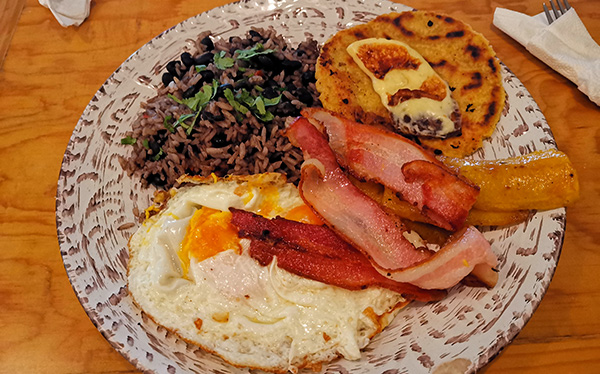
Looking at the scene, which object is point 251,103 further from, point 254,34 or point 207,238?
point 207,238

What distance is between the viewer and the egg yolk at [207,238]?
2625 millimetres

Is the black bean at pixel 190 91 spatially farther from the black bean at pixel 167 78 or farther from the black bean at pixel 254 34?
the black bean at pixel 254 34

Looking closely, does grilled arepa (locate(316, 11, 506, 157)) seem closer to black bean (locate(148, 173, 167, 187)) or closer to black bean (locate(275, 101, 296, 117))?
black bean (locate(275, 101, 296, 117))

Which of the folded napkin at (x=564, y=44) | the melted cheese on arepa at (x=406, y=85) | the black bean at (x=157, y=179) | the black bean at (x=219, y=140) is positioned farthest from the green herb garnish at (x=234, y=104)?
the folded napkin at (x=564, y=44)

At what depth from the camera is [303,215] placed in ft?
9.32

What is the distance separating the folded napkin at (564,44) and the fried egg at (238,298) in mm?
2606

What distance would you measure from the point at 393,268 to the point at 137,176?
1.91m

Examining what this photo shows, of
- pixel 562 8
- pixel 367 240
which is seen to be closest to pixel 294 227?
pixel 367 240

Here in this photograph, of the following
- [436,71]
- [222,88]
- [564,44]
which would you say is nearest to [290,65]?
[222,88]

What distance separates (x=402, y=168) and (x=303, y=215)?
2.25ft

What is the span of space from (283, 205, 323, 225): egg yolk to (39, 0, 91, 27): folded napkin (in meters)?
3.16

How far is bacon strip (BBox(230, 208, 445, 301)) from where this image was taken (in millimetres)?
2521

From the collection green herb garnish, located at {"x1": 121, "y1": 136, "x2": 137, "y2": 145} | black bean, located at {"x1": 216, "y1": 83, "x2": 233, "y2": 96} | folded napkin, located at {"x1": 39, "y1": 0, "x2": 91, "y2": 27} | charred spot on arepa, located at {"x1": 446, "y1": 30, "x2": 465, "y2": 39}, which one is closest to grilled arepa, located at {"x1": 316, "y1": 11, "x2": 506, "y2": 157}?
charred spot on arepa, located at {"x1": 446, "y1": 30, "x2": 465, "y2": 39}

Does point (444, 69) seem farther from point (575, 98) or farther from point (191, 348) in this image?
point (191, 348)
